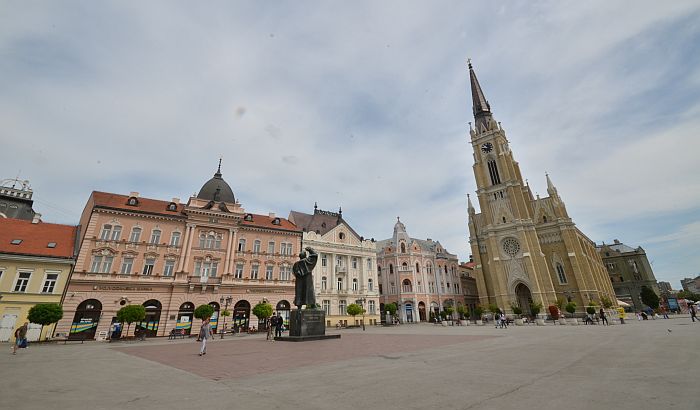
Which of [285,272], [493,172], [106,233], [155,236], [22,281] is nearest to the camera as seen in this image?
[22,281]

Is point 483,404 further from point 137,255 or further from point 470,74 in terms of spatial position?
point 470,74

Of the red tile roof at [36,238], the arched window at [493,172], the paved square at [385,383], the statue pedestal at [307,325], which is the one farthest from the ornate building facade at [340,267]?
the paved square at [385,383]

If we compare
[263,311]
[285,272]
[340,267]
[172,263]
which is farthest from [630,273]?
[172,263]

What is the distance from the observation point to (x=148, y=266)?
104 ft

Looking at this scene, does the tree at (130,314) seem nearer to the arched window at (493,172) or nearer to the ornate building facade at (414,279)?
the ornate building facade at (414,279)

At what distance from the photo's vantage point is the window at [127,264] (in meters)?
30.3

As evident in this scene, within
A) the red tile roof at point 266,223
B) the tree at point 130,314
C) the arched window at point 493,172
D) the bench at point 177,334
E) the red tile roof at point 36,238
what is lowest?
the bench at point 177,334

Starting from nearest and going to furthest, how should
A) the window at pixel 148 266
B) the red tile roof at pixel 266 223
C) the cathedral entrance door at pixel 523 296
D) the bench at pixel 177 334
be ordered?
the bench at pixel 177 334
the window at pixel 148 266
the red tile roof at pixel 266 223
the cathedral entrance door at pixel 523 296

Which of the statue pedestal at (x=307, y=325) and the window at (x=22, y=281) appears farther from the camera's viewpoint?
the window at (x=22, y=281)

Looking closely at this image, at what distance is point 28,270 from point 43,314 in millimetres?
7654

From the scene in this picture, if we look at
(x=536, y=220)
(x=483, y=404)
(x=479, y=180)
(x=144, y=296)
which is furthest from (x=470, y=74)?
(x=483, y=404)

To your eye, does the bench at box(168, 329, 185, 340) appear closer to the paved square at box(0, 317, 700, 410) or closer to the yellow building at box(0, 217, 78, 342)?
the yellow building at box(0, 217, 78, 342)

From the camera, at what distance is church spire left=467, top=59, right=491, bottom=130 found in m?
68.7

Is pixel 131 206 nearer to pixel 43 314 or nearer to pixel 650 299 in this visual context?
pixel 43 314
